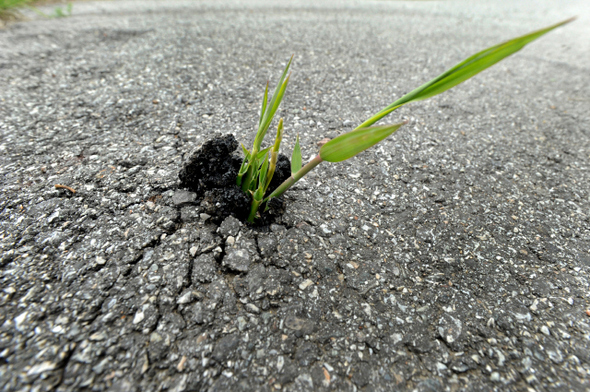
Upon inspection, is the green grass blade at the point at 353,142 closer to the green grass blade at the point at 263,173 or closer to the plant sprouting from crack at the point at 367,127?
the plant sprouting from crack at the point at 367,127

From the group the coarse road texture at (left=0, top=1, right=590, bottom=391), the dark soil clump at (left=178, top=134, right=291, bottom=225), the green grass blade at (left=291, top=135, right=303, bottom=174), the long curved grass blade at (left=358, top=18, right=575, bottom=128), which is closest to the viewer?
the long curved grass blade at (left=358, top=18, right=575, bottom=128)

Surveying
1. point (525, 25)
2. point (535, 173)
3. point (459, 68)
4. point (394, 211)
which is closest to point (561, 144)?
point (535, 173)

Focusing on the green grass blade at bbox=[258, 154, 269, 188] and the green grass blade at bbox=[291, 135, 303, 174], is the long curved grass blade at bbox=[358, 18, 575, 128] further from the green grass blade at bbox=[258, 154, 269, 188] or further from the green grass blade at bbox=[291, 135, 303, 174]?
the green grass blade at bbox=[258, 154, 269, 188]

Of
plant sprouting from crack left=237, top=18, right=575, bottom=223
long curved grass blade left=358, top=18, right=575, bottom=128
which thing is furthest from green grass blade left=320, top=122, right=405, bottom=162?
long curved grass blade left=358, top=18, right=575, bottom=128

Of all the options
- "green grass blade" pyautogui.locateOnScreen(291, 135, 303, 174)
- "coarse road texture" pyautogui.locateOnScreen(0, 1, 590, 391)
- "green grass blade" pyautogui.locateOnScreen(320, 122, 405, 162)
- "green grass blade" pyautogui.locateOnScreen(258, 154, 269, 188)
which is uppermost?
"green grass blade" pyautogui.locateOnScreen(320, 122, 405, 162)

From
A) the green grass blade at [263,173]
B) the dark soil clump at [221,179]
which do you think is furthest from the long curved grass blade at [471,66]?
the dark soil clump at [221,179]
